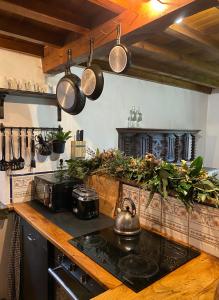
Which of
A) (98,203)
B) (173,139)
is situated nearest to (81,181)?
(98,203)

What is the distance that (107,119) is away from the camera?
9.01ft

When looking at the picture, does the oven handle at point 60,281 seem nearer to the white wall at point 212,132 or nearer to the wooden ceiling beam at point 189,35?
the wooden ceiling beam at point 189,35

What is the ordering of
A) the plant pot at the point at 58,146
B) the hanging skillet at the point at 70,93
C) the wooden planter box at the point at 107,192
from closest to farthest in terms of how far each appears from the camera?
the hanging skillet at the point at 70,93
the wooden planter box at the point at 107,192
the plant pot at the point at 58,146

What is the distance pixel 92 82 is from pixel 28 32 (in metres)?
0.68

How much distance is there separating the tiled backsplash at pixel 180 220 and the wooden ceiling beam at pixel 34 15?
3.59 feet

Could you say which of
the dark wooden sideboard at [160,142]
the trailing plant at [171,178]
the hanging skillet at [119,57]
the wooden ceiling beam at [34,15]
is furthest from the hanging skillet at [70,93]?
the dark wooden sideboard at [160,142]

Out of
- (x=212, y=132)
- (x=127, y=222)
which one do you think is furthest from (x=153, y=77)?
(x=127, y=222)

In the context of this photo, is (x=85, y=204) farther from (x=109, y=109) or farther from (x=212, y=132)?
(x=212, y=132)

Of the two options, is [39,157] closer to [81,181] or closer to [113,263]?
[81,181]

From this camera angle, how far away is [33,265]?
1.66 m

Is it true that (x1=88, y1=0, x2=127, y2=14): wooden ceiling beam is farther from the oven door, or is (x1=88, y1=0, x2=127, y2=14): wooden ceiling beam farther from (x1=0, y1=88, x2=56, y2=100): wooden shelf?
the oven door

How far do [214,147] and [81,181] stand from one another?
2.99m

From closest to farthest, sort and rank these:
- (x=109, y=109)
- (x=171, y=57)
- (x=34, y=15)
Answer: (x=34, y=15), (x=171, y=57), (x=109, y=109)

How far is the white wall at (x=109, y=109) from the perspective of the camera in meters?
1.97
